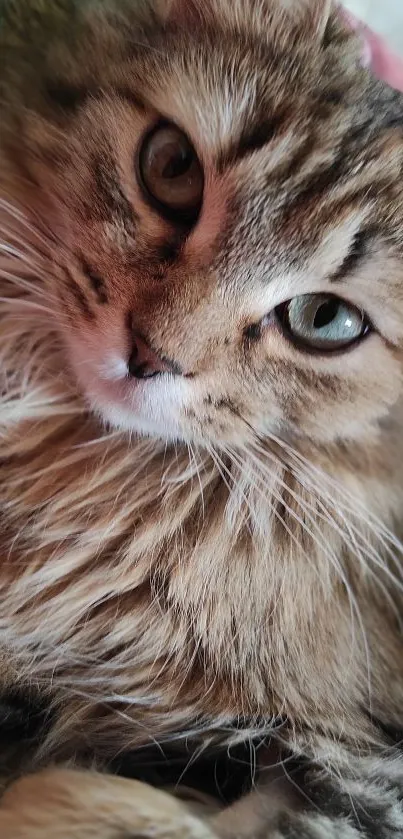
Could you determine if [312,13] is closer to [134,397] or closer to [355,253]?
[355,253]

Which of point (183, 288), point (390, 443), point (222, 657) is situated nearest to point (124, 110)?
point (183, 288)

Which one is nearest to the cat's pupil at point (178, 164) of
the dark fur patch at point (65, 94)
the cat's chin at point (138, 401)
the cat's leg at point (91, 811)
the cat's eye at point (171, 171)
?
the cat's eye at point (171, 171)

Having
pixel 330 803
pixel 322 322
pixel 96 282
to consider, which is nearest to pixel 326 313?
pixel 322 322

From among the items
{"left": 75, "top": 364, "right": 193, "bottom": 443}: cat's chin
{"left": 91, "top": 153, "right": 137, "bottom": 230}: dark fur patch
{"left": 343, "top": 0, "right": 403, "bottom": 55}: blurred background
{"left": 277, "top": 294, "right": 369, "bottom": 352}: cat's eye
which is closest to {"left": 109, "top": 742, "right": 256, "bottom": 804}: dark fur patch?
{"left": 75, "top": 364, "right": 193, "bottom": 443}: cat's chin

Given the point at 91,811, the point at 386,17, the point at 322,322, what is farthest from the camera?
the point at 386,17

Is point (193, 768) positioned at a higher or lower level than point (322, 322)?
lower

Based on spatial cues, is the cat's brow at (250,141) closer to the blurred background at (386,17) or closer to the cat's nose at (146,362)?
the cat's nose at (146,362)
